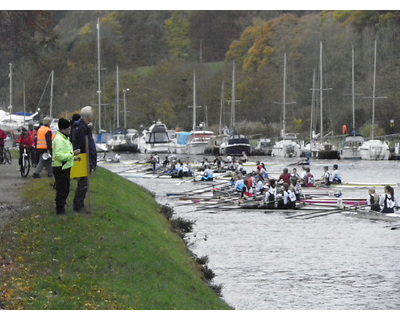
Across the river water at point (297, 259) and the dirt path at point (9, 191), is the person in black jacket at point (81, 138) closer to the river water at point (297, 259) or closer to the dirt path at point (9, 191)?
the dirt path at point (9, 191)

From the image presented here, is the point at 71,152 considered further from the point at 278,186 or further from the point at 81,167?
the point at 278,186

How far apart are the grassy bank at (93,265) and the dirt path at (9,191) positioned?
386mm

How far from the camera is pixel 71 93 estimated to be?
116 meters

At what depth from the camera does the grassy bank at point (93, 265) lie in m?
16.6

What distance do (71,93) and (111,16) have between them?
24.6 m

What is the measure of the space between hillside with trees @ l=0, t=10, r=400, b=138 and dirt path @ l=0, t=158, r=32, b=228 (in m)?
48.9

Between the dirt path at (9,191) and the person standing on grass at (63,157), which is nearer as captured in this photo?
the person standing on grass at (63,157)

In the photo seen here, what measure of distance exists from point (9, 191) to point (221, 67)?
325ft

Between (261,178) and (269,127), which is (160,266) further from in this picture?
(269,127)

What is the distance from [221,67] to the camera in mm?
126000

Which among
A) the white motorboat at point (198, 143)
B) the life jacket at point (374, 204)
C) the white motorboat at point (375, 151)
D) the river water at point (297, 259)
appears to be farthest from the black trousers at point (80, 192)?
the white motorboat at point (198, 143)

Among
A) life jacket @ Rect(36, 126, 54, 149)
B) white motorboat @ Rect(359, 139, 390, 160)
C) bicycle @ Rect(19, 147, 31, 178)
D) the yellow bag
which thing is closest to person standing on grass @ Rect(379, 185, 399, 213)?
bicycle @ Rect(19, 147, 31, 178)

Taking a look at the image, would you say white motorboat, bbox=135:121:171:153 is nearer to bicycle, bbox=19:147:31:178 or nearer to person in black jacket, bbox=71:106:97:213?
bicycle, bbox=19:147:31:178

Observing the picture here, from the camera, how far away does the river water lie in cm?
2380
